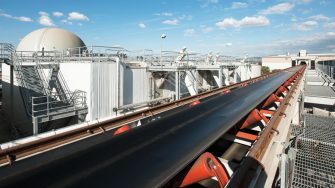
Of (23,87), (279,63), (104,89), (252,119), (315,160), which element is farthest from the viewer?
(279,63)

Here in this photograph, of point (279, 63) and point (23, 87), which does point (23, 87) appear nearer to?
point (23, 87)

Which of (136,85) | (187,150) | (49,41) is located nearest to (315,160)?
(187,150)

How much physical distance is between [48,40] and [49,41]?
16cm

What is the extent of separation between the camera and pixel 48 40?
77.9 ft

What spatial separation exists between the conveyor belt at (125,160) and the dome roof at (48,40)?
917 inches

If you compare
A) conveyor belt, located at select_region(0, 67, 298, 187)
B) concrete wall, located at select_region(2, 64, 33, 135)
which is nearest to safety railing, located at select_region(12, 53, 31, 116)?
concrete wall, located at select_region(2, 64, 33, 135)

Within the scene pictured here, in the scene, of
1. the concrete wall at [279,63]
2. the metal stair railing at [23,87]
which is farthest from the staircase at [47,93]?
the concrete wall at [279,63]

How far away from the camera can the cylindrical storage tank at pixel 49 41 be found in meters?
23.6

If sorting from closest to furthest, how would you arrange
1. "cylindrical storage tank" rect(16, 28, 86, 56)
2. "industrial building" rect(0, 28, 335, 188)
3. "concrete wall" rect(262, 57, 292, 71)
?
"industrial building" rect(0, 28, 335, 188)
"cylindrical storage tank" rect(16, 28, 86, 56)
"concrete wall" rect(262, 57, 292, 71)

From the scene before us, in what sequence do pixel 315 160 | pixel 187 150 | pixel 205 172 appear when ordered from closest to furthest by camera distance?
1. pixel 205 172
2. pixel 187 150
3. pixel 315 160

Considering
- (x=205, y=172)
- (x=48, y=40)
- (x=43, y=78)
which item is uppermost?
(x=48, y=40)

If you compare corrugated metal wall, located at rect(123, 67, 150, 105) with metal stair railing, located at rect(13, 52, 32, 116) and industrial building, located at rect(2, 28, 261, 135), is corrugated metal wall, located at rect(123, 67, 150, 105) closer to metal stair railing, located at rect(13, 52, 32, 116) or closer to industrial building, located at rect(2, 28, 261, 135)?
industrial building, located at rect(2, 28, 261, 135)

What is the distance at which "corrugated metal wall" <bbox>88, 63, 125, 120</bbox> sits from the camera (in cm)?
1441

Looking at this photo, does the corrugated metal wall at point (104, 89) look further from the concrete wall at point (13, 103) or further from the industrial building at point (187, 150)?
the concrete wall at point (13, 103)
